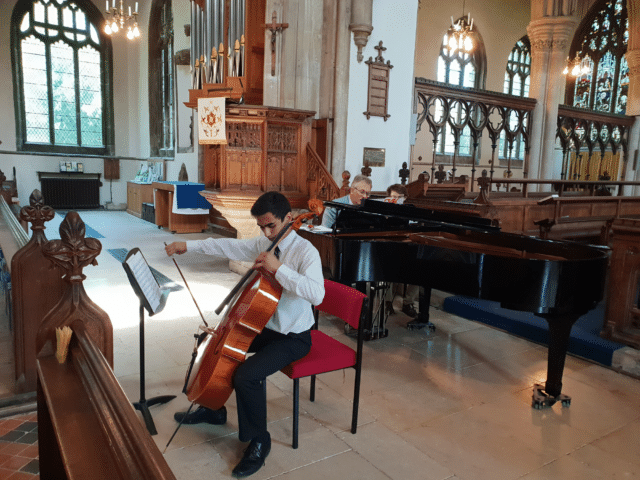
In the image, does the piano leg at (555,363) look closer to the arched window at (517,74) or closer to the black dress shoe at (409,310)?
the black dress shoe at (409,310)

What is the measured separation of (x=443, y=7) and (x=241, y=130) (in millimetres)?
10880

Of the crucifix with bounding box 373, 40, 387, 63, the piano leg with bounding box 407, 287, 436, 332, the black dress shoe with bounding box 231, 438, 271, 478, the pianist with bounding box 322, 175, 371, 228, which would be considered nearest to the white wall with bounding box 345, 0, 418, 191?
the crucifix with bounding box 373, 40, 387, 63

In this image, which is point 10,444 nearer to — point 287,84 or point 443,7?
point 287,84

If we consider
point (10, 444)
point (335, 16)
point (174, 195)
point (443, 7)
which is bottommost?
point (10, 444)

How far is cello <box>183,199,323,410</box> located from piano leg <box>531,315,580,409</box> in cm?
178

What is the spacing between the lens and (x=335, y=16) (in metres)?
7.36

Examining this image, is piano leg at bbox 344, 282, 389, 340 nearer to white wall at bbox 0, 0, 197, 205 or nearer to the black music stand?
the black music stand

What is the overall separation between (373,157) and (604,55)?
1209 cm

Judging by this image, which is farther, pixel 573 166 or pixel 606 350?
pixel 573 166

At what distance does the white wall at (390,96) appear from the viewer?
765 cm

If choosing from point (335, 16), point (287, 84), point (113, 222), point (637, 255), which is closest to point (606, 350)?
point (637, 255)

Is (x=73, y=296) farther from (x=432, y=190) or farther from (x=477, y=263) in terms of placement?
(x=432, y=190)

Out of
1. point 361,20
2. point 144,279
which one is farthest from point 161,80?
point 144,279

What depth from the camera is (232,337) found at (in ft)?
7.43
